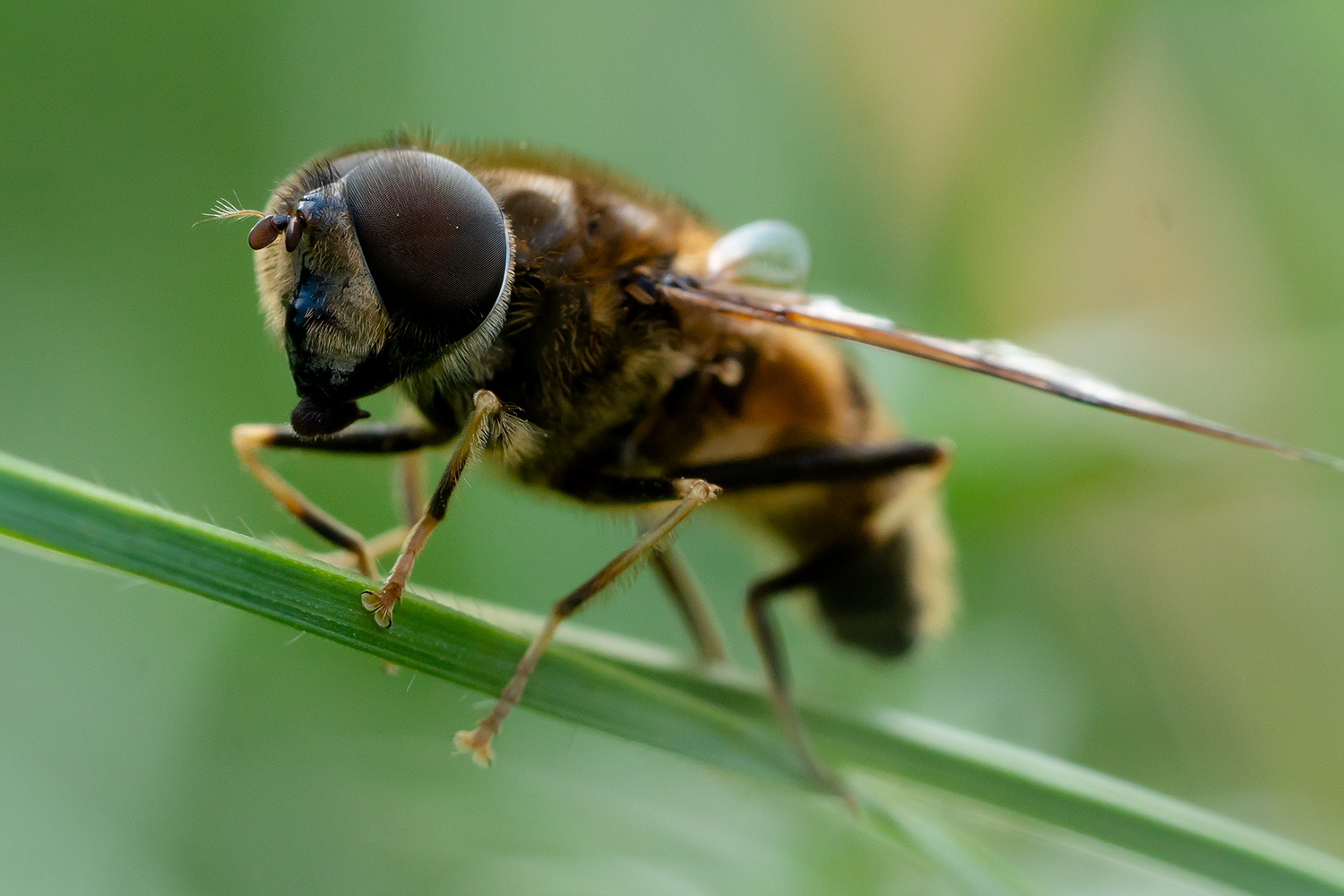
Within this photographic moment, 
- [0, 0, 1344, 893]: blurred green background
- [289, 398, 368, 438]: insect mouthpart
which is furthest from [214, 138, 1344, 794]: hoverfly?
[0, 0, 1344, 893]: blurred green background

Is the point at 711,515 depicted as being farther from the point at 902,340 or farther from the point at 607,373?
the point at 902,340

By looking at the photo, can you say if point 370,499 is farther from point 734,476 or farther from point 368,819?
point 734,476

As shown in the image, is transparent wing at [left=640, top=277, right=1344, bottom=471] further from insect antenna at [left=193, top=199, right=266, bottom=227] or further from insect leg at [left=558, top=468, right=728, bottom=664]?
insect antenna at [left=193, top=199, right=266, bottom=227]

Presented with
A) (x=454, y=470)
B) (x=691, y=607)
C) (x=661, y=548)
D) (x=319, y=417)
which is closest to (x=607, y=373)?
(x=661, y=548)

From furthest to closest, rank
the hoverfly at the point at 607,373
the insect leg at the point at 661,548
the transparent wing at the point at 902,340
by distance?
the insect leg at the point at 661,548 < the transparent wing at the point at 902,340 < the hoverfly at the point at 607,373

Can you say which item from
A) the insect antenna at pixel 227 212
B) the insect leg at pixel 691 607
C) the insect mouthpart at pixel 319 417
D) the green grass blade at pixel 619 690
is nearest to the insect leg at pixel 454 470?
the green grass blade at pixel 619 690

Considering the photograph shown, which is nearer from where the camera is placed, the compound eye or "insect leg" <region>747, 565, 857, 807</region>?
the compound eye

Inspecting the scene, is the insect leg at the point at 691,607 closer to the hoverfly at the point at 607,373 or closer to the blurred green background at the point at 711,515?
the hoverfly at the point at 607,373
